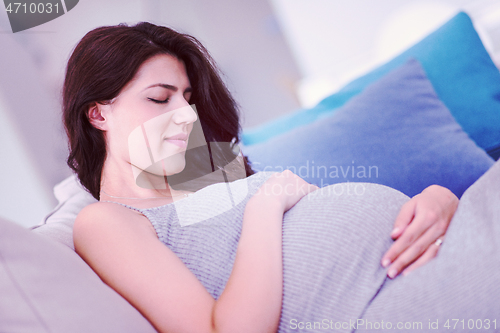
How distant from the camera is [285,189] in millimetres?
721

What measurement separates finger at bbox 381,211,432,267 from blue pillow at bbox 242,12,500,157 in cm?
72

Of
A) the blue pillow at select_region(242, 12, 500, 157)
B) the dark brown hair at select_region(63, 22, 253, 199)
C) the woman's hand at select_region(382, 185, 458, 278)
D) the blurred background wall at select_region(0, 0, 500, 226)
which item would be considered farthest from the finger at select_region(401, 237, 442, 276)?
the blurred background wall at select_region(0, 0, 500, 226)

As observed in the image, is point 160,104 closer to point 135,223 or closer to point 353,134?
point 135,223

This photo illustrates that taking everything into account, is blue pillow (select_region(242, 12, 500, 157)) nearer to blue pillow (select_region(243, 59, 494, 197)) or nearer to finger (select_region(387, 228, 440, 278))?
blue pillow (select_region(243, 59, 494, 197))

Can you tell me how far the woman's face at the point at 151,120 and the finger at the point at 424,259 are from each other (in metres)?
0.62

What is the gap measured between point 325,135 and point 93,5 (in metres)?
0.88

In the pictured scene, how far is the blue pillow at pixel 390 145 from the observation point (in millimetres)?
930

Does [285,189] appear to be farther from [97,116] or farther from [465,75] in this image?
[465,75]

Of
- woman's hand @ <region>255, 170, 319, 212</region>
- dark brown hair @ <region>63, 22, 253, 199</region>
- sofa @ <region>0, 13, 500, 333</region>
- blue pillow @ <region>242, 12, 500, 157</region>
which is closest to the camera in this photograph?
woman's hand @ <region>255, 170, 319, 212</region>

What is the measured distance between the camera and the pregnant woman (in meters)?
0.53

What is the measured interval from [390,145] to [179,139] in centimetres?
64

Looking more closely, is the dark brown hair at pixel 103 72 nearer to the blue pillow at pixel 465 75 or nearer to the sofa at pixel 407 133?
the sofa at pixel 407 133

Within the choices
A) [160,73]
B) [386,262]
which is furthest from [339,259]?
[160,73]

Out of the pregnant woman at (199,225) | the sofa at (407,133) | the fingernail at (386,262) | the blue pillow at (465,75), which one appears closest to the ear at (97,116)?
the pregnant woman at (199,225)
